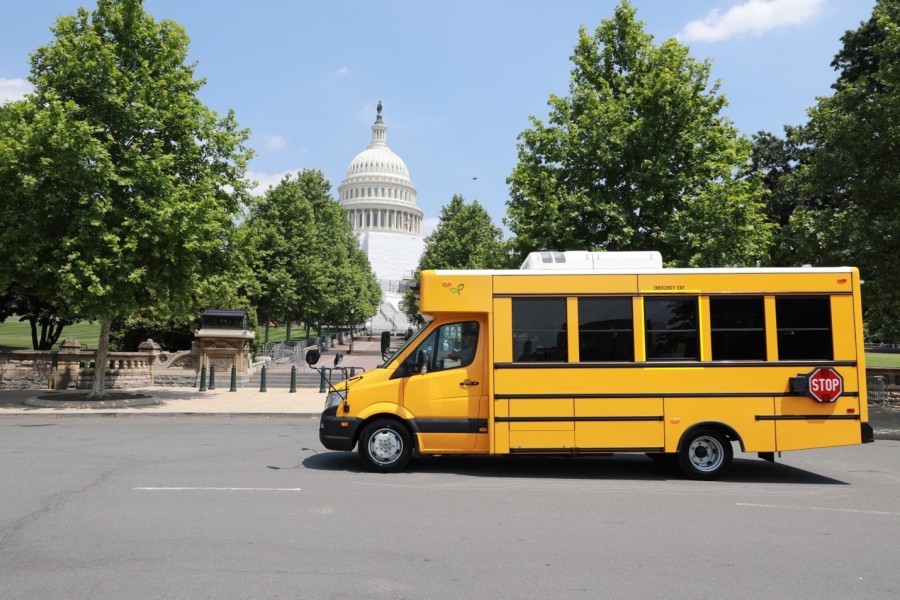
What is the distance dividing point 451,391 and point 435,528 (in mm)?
2943

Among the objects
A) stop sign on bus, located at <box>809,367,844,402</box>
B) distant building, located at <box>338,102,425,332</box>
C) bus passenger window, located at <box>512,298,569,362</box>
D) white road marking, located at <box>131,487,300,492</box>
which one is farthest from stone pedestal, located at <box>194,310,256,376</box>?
distant building, located at <box>338,102,425,332</box>

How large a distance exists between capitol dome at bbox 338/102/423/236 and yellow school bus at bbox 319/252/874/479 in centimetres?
13402

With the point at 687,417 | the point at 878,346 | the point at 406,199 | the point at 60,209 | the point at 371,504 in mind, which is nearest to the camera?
the point at 371,504

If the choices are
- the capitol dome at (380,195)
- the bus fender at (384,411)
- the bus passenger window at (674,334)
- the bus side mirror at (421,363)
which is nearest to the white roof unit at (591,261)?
the bus passenger window at (674,334)

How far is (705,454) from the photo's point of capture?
943cm

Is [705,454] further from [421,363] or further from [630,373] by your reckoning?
[421,363]

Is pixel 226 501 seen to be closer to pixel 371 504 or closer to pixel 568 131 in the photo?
pixel 371 504

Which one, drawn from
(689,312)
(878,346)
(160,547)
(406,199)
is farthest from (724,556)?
(406,199)

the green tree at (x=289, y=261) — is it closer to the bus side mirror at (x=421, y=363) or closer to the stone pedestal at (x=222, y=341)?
the stone pedestal at (x=222, y=341)

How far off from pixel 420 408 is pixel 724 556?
4.48 m

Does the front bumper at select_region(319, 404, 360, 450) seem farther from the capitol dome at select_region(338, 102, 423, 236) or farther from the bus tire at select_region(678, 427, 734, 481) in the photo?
the capitol dome at select_region(338, 102, 423, 236)

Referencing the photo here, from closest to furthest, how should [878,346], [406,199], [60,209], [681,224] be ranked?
[60,209] → [681,224] → [878,346] → [406,199]

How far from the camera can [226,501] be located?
7.46 metres

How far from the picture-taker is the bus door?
364 inches
